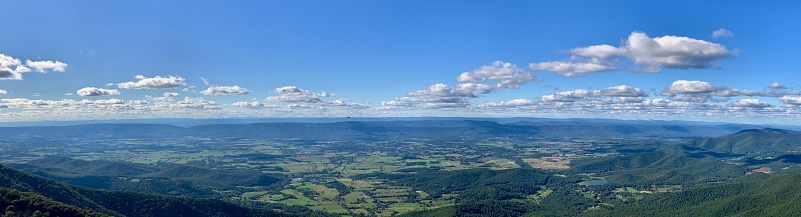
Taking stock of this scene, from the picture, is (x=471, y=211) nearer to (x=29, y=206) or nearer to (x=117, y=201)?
(x=117, y=201)

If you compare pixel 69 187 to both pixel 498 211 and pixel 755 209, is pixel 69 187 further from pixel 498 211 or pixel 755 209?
pixel 755 209

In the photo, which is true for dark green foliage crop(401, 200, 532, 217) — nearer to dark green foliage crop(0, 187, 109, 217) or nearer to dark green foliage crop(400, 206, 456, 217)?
dark green foliage crop(400, 206, 456, 217)

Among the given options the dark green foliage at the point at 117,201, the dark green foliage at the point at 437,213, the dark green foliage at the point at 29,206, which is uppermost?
the dark green foliage at the point at 29,206

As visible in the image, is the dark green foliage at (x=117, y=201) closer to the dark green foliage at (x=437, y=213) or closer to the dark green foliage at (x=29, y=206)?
the dark green foliage at (x=29, y=206)

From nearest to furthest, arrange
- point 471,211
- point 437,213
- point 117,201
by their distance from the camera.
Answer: point 117,201, point 471,211, point 437,213

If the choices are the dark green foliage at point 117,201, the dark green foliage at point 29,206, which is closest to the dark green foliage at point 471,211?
the dark green foliage at point 117,201

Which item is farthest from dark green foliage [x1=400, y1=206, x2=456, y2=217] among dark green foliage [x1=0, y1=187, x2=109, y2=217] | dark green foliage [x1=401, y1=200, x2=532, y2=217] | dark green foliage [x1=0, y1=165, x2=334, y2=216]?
dark green foliage [x1=0, y1=187, x2=109, y2=217]

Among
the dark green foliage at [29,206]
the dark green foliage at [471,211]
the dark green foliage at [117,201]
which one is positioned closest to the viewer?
the dark green foliage at [29,206]

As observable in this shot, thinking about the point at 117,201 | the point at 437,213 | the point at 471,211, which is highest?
the point at 117,201

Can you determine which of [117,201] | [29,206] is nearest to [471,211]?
[117,201]
